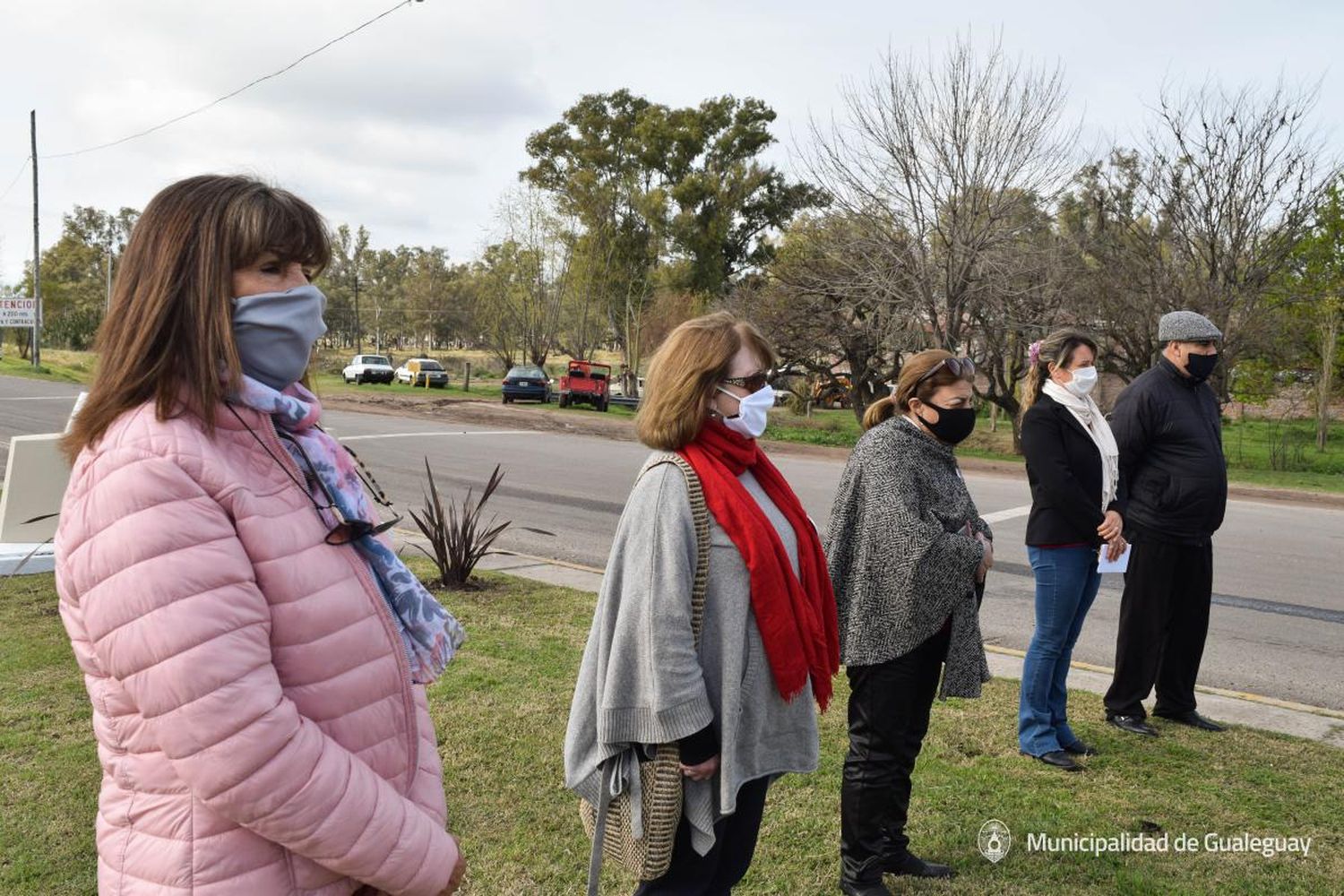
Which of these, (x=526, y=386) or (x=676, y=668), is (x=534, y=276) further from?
(x=676, y=668)

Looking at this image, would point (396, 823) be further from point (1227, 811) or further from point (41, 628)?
point (41, 628)

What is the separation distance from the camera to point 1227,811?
4188 mm

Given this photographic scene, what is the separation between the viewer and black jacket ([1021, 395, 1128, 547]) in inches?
183

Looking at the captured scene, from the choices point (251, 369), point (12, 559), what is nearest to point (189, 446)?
point (251, 369)

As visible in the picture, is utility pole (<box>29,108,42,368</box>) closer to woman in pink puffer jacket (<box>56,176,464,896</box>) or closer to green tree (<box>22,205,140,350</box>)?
green tree (<box>22,205,140,350</box>)

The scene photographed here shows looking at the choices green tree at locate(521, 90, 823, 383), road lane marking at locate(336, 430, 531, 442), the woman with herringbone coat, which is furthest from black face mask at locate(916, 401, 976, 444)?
green tree at locate(521, 90, 823, 383)

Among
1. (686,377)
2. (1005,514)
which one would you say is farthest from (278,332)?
(1005,514)

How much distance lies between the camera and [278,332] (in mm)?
1758

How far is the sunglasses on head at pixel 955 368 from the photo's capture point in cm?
376

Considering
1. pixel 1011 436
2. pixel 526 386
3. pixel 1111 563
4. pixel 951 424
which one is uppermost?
pixel 951 424

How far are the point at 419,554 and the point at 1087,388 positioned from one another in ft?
19.1

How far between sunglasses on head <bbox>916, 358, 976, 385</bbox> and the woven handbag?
57.3 inches

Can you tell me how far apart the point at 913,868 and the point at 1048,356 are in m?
2.47

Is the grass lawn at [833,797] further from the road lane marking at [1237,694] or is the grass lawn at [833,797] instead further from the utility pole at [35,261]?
the utility pole at [35,261]
